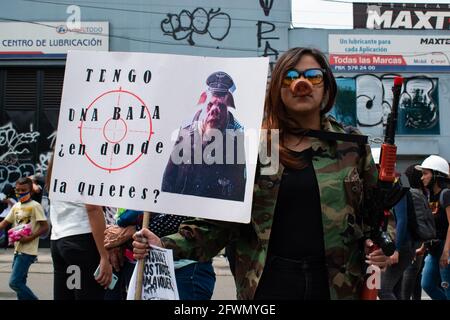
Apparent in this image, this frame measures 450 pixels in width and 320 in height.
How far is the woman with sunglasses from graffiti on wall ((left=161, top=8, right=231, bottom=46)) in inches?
531

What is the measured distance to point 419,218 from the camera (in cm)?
476

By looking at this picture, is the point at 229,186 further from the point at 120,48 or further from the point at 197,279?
the point at 120,48

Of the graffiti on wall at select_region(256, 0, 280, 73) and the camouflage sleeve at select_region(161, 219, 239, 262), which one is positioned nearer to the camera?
the camouflage sleeve at select_region(161, 219, 239, 262)

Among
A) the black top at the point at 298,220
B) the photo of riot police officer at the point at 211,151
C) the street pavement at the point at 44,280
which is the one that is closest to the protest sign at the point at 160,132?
the photo of riot police officer at the point at 211,151

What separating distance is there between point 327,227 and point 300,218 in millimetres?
107

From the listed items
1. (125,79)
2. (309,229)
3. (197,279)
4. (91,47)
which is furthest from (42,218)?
(91,47)

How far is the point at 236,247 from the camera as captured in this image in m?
2.23

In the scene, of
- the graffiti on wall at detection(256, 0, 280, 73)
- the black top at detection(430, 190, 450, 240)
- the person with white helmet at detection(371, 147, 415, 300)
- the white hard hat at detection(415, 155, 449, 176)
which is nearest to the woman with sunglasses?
the person with white helmet at detection(371, 147, 415, 300)

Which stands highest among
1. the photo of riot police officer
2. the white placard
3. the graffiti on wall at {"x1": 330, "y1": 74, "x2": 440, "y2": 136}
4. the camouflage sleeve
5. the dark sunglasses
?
the white placard

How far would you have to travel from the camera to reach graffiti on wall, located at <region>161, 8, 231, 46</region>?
15.3 meters

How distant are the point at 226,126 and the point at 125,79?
50 centimetres

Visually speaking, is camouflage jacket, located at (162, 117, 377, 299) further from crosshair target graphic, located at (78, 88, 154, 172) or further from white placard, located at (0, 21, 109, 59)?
white placard, located at (0, 21, 109, 59)

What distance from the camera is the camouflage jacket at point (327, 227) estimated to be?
2.04 metres

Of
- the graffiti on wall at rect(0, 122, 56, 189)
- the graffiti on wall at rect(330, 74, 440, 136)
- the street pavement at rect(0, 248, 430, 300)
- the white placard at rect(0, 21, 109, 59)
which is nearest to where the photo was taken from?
the street pavement at rect(0, 248, 430, 300)
